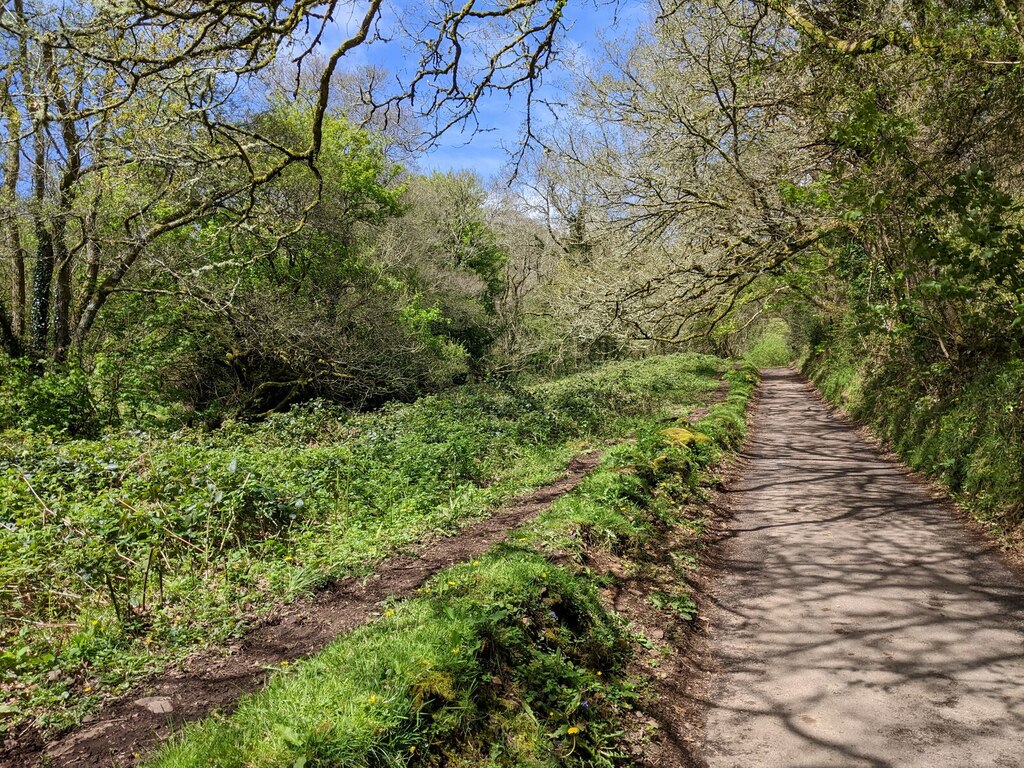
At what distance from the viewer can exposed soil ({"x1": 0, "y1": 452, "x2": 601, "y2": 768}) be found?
3.18m

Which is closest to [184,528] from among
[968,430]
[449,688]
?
[449,688]

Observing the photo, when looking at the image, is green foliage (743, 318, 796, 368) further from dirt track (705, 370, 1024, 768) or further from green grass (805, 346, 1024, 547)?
dirt track (705, 370, 1024, 768)

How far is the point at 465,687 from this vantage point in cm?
344

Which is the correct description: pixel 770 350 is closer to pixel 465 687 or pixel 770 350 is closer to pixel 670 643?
pixel 670 643

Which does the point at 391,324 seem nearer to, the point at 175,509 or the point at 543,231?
the point at 175,509

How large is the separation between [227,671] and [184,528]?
230cm

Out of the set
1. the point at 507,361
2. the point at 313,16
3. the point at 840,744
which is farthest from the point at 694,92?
the point at 507,361

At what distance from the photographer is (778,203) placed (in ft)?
33.6

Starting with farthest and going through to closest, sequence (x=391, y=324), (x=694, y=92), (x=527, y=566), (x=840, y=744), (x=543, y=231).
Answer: (x=543, y=231), (x=391, y=324), (x=694, y=92), (x=527, y=566), (x=840, y=744)

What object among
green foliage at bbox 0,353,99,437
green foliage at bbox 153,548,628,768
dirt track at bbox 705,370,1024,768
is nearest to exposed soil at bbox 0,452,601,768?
green foliage at bbox 153,548,628,768

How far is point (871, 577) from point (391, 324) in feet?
49.2

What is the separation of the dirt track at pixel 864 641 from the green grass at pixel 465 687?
75 centimetres

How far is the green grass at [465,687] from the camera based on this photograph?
2.90 metres

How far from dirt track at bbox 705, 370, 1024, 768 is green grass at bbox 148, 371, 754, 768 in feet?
2.47
